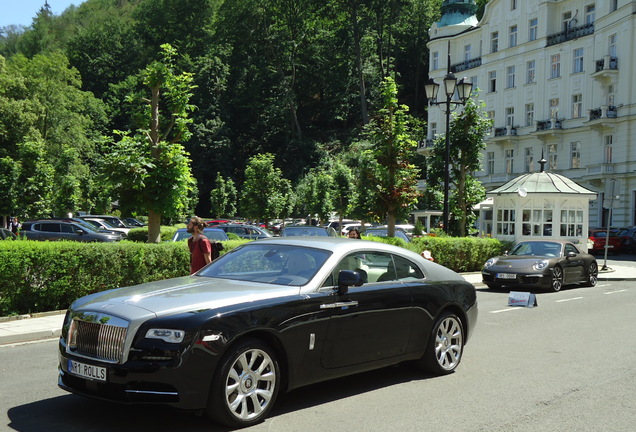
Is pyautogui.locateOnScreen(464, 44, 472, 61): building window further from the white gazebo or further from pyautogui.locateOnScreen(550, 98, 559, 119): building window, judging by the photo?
the white gazebo

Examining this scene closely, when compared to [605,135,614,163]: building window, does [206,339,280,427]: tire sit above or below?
below

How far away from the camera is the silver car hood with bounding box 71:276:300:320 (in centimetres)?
548

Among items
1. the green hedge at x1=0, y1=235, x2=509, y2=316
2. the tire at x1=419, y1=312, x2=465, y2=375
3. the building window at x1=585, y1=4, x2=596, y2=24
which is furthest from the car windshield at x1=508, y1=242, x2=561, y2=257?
the building window at x1=585, y1=4, x2=596, y2=24

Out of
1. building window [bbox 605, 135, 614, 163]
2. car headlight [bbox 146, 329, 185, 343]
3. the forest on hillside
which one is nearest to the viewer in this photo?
car headlight [bbox 146, 329, 185, 343]

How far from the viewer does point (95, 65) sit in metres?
79.2

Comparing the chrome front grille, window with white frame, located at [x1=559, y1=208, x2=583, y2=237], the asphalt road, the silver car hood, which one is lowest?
the asphalt road

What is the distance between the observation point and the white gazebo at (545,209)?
2556 cm

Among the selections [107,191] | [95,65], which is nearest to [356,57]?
[95,65]

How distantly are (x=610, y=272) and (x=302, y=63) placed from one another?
5483 cm

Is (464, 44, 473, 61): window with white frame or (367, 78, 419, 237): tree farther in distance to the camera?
(464, 44, 473, 61): window with white frame

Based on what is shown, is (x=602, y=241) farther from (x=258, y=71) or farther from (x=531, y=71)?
(x=258, y=71)

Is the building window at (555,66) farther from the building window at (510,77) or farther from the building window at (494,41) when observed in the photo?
the building window at (494,41)

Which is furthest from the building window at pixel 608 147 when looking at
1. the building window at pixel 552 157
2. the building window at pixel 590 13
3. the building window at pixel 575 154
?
the building window at pixel 590 13

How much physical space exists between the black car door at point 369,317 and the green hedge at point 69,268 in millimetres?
7399
